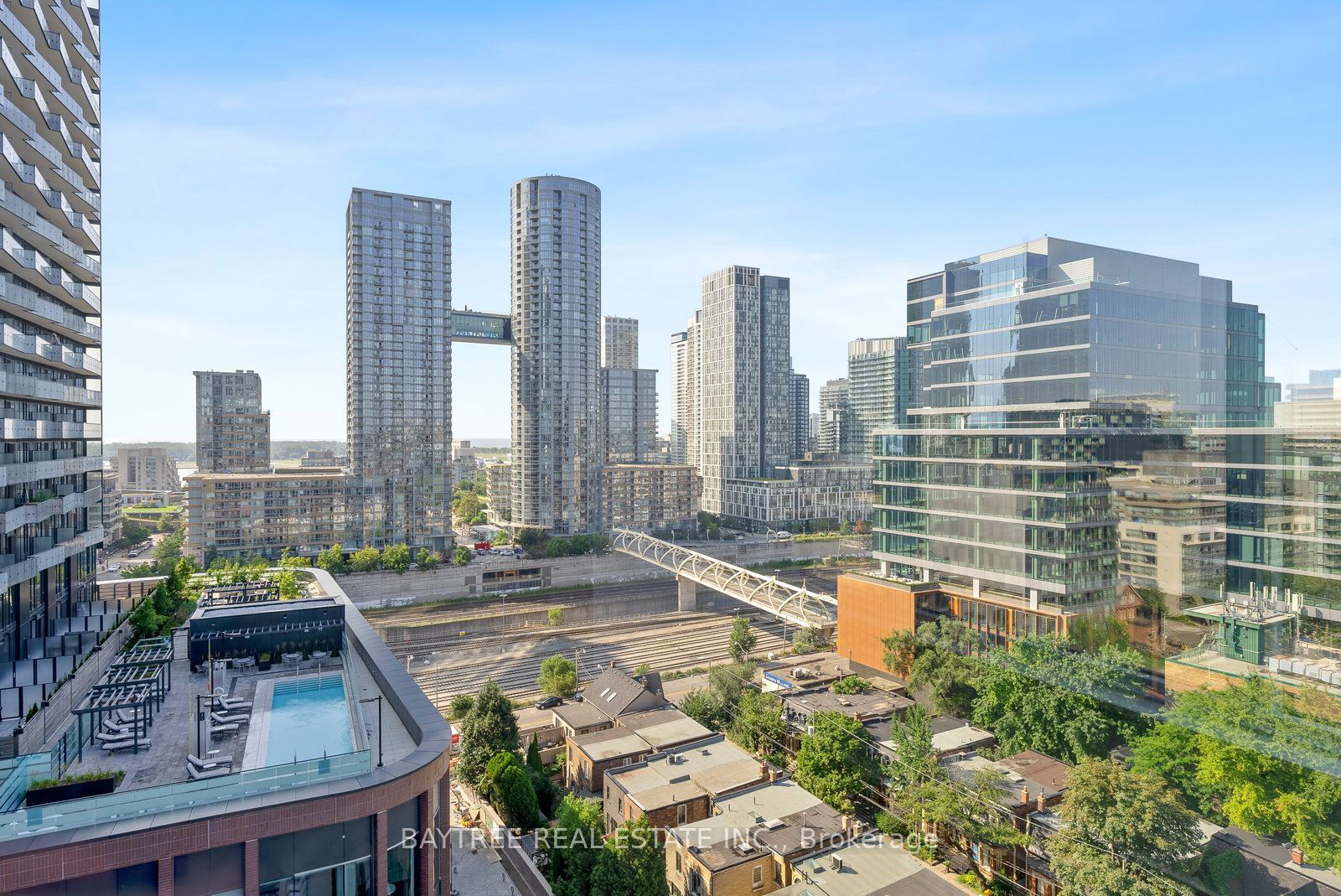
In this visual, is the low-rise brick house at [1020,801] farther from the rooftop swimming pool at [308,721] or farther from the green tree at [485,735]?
the rooftop swimming pool at [308,721]

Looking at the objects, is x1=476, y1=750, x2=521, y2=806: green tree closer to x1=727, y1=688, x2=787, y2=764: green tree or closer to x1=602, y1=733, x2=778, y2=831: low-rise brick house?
x1=602, y1=733, x2=778, y2=831: low-rise brick house

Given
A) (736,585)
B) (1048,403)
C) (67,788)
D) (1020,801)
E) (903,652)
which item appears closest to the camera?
(67,788)

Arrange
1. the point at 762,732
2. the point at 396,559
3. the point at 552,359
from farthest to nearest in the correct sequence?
the point at 552,359 → the point at 396,559 → the point at 762,732

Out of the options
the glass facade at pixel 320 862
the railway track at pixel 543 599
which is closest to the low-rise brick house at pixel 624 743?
the glass facade at pixel 320 862

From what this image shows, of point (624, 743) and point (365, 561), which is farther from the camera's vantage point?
point (365, 561)

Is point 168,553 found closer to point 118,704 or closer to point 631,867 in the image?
point 118,704

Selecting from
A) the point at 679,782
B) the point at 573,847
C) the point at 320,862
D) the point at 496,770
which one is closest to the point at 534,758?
the point at 496,770

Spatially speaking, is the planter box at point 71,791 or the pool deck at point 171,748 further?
the pool deck at point 171,748
